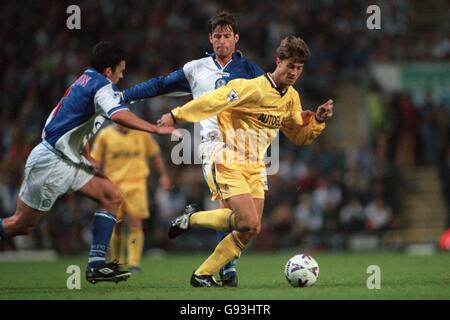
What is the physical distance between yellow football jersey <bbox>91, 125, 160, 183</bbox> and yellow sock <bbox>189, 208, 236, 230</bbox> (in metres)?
4.42

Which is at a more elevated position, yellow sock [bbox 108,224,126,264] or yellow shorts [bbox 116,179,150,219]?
yellow shorts [bbox 116,179,150,219]

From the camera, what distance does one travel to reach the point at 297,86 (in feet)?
65.4

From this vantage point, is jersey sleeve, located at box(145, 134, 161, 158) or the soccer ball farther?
jersey sleeve, located at box(145, 134, 161, 158)

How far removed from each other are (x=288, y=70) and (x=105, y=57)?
187 cm

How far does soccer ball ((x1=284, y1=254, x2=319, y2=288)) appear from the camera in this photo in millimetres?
8594

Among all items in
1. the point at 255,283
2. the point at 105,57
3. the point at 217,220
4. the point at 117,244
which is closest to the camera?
the point at 217,220

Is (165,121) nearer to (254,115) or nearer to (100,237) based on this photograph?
(254,115)

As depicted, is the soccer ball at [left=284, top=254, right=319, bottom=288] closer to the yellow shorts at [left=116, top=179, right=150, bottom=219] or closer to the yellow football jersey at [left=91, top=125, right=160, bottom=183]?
the yellow shorts at [left=116, top=179, right=150, bottom=219]

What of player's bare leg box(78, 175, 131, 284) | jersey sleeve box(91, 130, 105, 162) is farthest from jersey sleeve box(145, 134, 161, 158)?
player's bare leg box(78, 175, 131, 284)

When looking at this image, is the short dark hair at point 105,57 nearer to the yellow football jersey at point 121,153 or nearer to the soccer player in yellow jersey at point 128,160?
the soccer player in yellow jersey at point 128,160

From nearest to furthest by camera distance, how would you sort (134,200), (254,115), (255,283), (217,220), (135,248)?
(217,220) → (254,115) → (255,283) → (135,248) → (134,200)

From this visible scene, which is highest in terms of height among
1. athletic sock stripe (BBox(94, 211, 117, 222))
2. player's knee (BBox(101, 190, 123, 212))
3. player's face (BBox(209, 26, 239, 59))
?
player's face (BBox(209, 26, 239, 59))

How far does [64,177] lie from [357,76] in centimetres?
1256

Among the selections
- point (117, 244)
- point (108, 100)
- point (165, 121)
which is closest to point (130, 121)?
point (108, 100)
